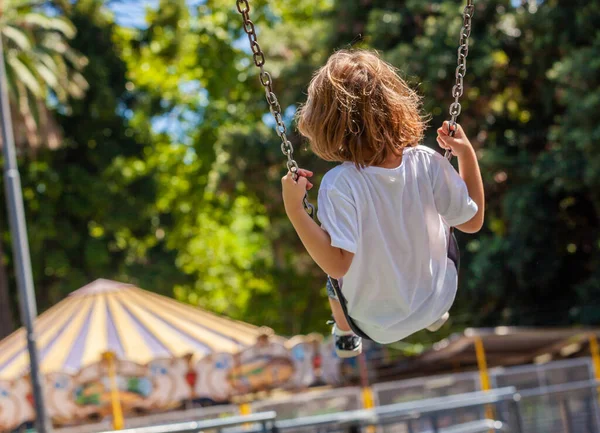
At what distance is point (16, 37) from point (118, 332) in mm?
14381

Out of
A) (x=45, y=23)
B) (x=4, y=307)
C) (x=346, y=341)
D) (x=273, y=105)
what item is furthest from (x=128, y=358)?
(x=45, y=23)

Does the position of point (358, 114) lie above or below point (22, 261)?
below

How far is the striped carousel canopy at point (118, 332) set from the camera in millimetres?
13578

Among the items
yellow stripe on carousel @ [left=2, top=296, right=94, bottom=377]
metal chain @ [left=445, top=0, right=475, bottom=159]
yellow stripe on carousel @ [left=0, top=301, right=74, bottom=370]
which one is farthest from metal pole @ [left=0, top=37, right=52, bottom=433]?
metal chain @ [left=445, top=0, right=475, bottom=159]

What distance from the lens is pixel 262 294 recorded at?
31969 mm

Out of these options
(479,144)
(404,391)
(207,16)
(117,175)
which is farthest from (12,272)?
(404,391)

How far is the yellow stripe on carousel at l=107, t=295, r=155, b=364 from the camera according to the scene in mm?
13461

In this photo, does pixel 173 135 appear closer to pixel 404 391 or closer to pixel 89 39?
pixel 89 39

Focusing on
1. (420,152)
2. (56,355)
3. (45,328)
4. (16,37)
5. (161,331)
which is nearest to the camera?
(420,152)

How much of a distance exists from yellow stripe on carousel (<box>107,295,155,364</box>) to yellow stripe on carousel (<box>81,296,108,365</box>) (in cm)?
15

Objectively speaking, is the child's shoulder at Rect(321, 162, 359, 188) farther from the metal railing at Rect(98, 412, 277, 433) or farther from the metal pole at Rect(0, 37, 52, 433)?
the metal pole at Rect(0, 37, 52, 433)

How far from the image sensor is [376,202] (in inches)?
122

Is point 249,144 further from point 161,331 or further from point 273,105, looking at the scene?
point 273,105

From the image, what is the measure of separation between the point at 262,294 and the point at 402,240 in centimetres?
2899
